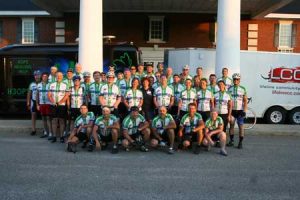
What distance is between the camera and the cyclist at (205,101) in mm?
10742

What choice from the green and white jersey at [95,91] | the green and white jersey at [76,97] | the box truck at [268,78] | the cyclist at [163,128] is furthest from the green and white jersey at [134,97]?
the box truck at [268,78]

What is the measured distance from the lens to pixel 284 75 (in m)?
15.4

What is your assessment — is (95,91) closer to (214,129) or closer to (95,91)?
(95,91)

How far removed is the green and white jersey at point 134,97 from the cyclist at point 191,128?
1.26 meters

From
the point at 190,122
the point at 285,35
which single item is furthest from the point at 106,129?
the point at 285,35

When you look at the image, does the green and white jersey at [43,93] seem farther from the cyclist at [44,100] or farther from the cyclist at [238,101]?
the cyclist at [238,101]

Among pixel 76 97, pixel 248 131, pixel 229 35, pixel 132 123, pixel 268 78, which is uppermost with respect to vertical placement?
pixel 229 35

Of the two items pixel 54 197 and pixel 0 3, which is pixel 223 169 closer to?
pixel 54 197

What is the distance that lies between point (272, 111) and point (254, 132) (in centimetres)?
317

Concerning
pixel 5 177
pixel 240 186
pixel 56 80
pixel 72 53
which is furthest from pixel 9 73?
pixel 240 186

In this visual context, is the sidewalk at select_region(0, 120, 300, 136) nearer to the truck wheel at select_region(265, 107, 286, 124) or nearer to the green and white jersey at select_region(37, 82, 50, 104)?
the green and white jersey at select_region(37, 82, 50, 104)

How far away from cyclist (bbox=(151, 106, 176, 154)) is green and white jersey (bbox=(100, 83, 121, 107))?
1.25 metres

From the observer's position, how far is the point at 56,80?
36.7 ft

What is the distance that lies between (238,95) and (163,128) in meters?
2.25
